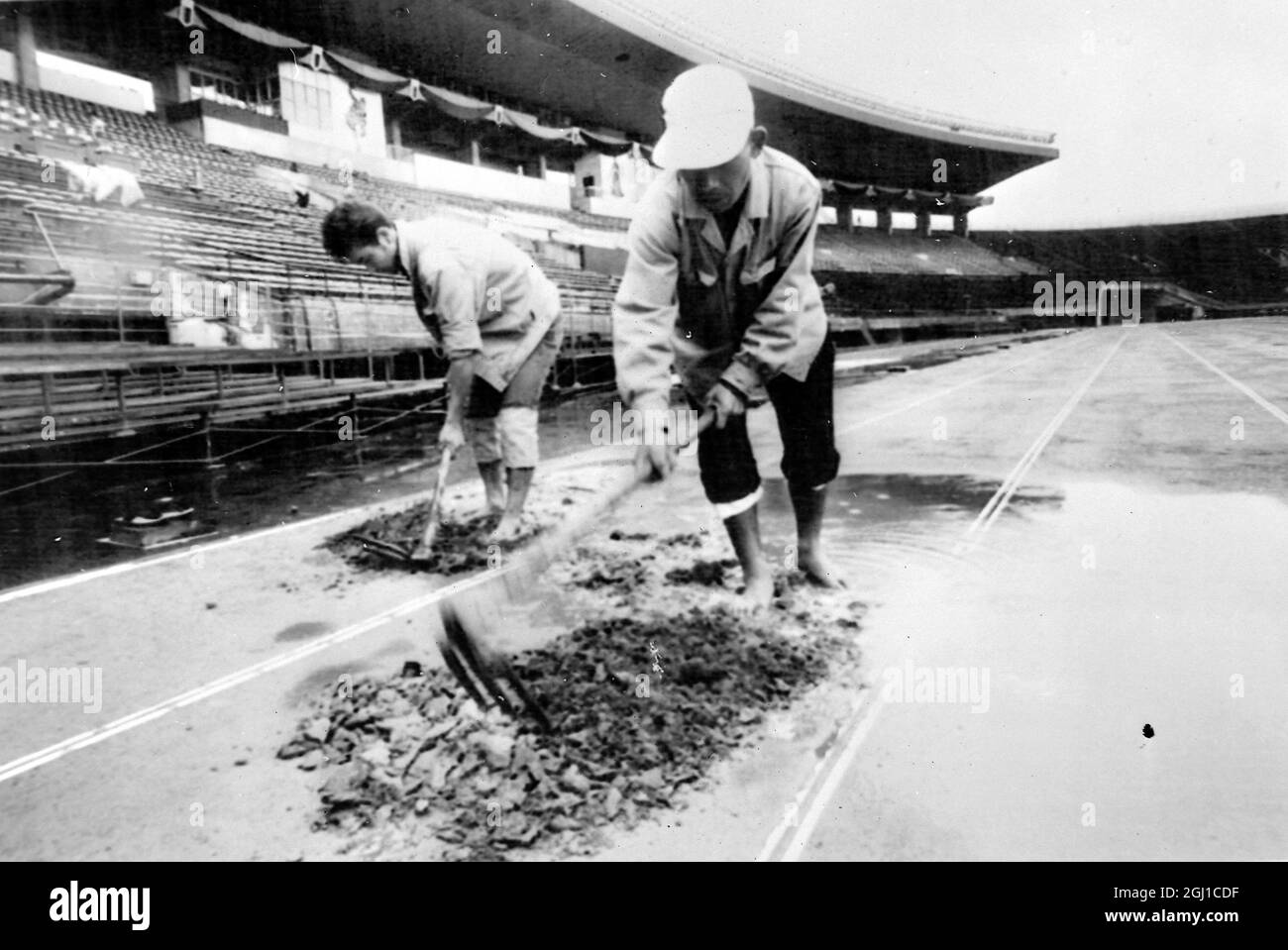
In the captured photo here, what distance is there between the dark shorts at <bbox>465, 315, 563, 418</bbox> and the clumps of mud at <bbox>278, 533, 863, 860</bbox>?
904 millimetres

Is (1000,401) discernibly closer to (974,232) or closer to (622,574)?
(622,574)

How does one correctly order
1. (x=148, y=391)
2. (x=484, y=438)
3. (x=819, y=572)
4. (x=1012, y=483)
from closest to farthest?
(x=819, y=572) → (x=1012, y=483) → (x=484, y=438) → (x=148, y=391)

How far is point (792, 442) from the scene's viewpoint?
2061 millimetres

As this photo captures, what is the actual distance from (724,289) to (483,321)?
0.97 metres

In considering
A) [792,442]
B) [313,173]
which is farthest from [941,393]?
[313,173]

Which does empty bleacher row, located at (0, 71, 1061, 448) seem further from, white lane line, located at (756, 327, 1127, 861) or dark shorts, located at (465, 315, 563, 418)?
white lane line, located at (756, 327, 1127, 861)

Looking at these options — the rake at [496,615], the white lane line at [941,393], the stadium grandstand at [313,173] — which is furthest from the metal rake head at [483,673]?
the stadium grandstand at [313,173]

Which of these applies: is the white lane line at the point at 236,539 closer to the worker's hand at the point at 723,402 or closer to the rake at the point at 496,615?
the rake at the point at 496,615

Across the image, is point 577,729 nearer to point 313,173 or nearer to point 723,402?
point 723,402

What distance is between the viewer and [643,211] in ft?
5.77

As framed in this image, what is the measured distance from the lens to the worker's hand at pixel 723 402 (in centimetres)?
176

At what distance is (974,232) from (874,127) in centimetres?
1690

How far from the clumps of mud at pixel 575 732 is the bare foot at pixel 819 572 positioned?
41 millimetres

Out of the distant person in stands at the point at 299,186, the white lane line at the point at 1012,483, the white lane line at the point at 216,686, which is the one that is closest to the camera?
the white lane line at the point at 216,686
